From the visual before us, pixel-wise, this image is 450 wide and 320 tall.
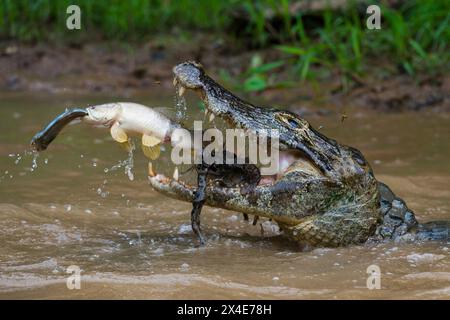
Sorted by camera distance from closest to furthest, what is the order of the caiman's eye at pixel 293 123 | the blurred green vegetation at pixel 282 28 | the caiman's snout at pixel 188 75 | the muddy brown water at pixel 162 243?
the muddy brown water at pixel 162 243 → the caiman's snout at pixel 188 75 → the caiman's eye at pixel 293 123 → the blurred green vegetation at pixel 282 28

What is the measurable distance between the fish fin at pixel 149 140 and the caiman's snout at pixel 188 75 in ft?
1.11

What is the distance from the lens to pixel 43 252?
147 inches

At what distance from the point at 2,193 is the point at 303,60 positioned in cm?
388

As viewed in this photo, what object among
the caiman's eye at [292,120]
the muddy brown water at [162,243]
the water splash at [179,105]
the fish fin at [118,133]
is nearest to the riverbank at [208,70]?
the muddy brown water at [162,243]

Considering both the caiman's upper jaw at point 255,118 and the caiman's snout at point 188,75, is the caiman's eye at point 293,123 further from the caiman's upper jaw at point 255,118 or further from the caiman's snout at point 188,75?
the caiman's snout at point 188,75

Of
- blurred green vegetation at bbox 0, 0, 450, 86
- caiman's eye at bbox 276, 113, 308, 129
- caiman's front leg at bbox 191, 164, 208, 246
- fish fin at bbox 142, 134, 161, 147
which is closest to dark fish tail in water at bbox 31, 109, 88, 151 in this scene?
fish fin at bbox 142, 134, 161, 147

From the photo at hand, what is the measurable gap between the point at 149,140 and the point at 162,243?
586 millimetres

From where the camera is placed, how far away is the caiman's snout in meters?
3.45

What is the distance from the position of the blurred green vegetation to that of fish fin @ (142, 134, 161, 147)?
155 inches

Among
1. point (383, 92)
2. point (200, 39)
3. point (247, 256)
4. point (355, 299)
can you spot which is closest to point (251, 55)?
point (200, 39)

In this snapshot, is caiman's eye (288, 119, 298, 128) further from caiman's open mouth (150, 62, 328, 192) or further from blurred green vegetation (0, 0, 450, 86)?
blurred green vegetation (0, 0, 450, 86)

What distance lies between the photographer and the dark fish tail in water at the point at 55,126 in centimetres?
363

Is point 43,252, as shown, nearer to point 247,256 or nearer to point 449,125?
point 247,256
